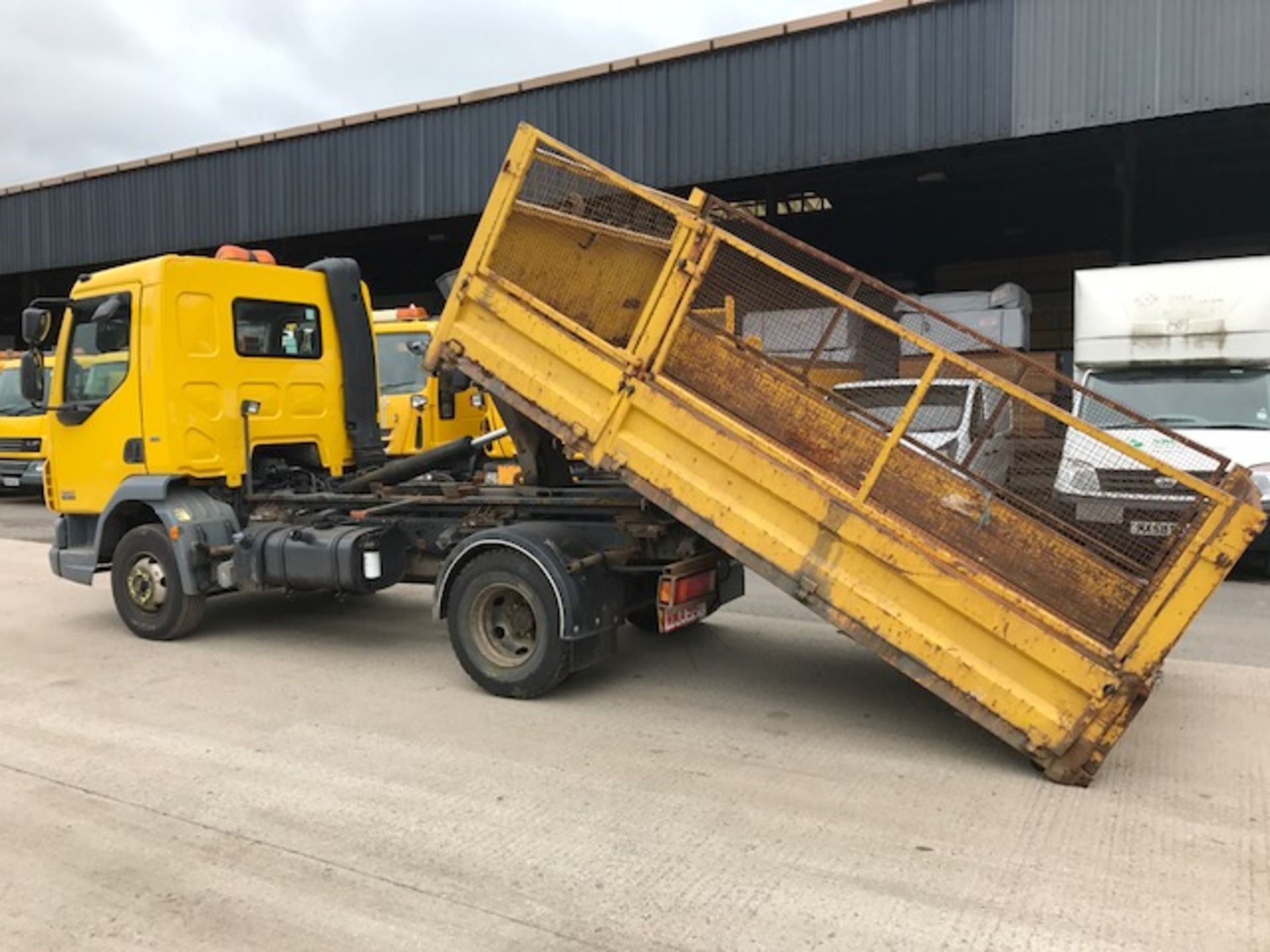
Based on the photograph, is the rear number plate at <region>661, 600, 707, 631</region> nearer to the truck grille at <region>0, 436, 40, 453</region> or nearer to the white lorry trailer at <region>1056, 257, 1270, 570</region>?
the white lorry trailer at <region>1056, 257, 1270, 570</region>

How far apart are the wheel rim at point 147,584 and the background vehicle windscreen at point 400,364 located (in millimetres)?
4970

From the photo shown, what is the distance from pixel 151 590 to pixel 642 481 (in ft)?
13.4

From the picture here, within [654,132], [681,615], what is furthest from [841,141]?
[681,615]

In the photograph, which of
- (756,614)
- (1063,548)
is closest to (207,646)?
(756,614)

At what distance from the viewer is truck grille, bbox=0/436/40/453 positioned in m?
17.4

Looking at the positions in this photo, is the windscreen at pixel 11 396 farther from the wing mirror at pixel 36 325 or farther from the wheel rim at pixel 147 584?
the wheel rim at pixel 147 584

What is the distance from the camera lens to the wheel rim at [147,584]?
23.2ft

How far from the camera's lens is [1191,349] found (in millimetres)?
9922

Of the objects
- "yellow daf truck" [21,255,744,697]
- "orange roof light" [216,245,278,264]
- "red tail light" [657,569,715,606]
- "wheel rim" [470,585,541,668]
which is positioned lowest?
"wheel rim" [470,585,541,668]

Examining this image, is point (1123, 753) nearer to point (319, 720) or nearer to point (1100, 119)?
point (319, 720)

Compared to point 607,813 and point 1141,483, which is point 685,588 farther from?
point 1141,483

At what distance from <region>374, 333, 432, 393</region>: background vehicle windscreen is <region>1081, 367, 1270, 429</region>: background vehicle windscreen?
7474mm

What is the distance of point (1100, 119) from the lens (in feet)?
42.6

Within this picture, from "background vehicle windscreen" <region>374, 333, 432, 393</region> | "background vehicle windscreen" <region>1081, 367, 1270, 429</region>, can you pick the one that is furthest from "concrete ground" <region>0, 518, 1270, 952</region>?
"background vehicle windscreen" <region>374, 333, 432, 393</region>
